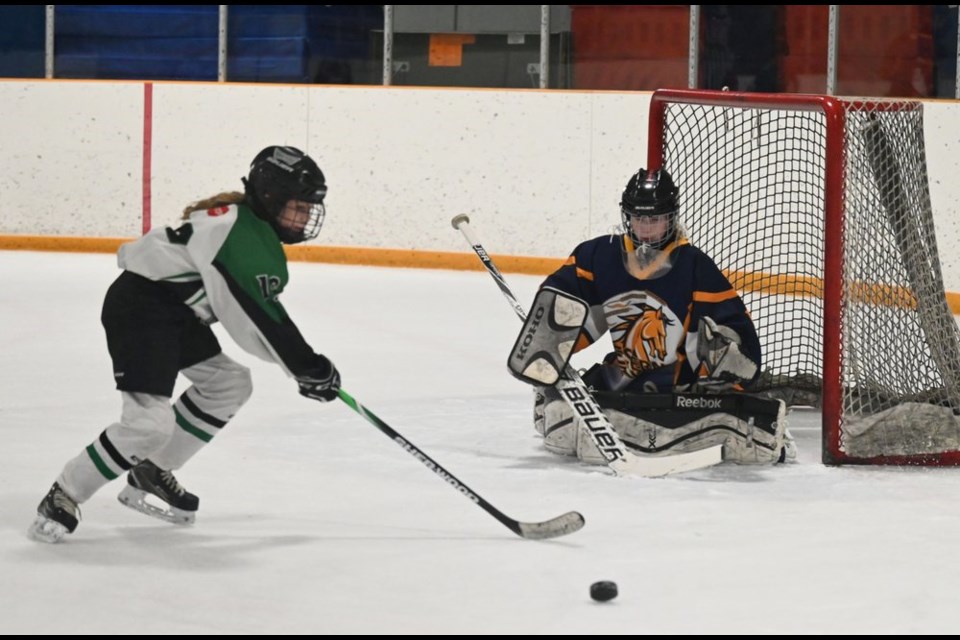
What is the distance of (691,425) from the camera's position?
12.7 feet

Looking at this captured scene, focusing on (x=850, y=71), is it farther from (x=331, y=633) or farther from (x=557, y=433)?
(x=331, y=633)

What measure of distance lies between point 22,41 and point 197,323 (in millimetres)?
6228

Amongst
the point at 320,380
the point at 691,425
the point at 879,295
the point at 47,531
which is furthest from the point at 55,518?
the point at 879,295

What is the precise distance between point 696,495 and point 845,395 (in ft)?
2.14

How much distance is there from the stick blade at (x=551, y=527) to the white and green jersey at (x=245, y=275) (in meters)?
0.54

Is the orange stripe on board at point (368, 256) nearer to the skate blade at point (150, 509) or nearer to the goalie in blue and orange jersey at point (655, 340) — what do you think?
the goalie in blue and orange jersey at point (655, 340)

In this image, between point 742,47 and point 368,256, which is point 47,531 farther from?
point 742,47

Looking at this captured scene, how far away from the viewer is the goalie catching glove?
3889 mm

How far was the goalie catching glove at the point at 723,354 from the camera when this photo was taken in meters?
3.89

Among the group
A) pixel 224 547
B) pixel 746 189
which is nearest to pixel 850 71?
pixel 746 189

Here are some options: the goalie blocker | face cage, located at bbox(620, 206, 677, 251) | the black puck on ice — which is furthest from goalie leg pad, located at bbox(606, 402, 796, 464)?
the black puck on ice

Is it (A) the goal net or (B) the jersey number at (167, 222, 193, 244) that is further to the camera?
(A) the goal net

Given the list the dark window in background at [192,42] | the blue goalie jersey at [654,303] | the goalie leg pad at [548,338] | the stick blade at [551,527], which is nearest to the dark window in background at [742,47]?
the dark window in background at [192,42]

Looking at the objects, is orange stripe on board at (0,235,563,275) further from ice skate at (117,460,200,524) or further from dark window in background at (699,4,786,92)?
ice skate at (117,460,200,524)
